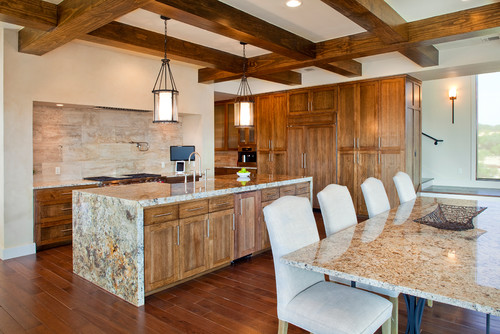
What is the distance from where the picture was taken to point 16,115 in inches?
162

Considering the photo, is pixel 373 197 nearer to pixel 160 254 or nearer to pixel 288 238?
pixel 288 238

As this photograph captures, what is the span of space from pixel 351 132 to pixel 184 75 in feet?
10.2

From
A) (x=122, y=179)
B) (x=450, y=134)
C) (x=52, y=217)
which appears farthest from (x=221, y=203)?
(x=450, y=134)

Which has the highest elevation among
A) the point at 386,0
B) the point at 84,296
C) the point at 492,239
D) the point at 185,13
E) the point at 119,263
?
the point at 386,0

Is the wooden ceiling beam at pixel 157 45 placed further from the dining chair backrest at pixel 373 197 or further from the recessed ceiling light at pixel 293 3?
the dining chair backrest at pixel 373 197

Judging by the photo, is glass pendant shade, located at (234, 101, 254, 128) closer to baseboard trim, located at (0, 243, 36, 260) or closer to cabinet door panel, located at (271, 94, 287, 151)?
baseboard trim, located at (0, 243, 36, 260)

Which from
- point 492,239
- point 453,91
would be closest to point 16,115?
point 492,239

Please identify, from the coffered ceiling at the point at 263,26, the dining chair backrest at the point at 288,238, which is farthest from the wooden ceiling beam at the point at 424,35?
the dining chair backrest at the point at 288,238

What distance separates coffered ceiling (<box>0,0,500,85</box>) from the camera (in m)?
3.08

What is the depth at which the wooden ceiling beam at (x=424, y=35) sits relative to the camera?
348 centimetres

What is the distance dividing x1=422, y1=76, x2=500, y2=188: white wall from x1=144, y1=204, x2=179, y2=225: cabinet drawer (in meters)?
6.74

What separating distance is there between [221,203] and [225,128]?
16.6 ft

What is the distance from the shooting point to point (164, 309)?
9.04 ft

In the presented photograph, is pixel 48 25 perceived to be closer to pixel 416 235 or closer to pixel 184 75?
pixel 184 75
